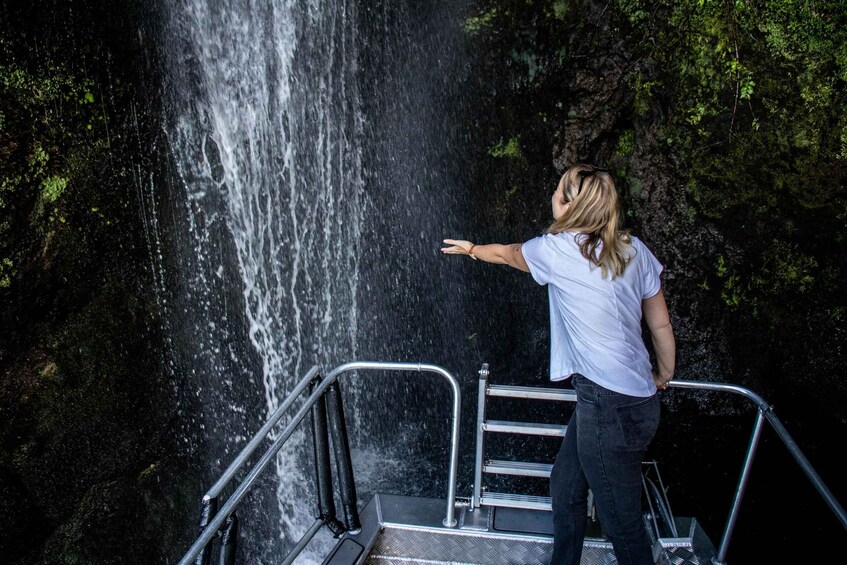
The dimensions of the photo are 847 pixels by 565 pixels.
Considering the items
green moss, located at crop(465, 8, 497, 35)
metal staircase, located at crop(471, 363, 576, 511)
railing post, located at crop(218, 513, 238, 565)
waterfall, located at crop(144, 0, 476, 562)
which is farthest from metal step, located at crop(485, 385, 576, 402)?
green moss, located at crop(465, 8, 497, 35)

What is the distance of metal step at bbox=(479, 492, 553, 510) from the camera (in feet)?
10.2

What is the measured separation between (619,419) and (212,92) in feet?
17.8

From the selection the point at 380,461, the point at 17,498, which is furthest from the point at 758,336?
the point at 17,498

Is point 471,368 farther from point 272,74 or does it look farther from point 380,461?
point 272,74

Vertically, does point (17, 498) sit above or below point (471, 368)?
below

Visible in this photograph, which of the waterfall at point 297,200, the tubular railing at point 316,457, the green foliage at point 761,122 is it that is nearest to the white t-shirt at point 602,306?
the tubular railing at point 316,457

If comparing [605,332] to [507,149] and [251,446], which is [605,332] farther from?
[507,149]

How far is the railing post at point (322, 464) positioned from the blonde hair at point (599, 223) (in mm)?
1510

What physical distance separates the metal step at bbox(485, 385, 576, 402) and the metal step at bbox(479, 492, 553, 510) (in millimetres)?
617

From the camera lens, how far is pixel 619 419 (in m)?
2.28

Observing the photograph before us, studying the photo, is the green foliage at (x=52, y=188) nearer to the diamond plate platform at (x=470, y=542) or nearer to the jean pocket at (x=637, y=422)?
the diamond plate platform at (x=470, y=542)

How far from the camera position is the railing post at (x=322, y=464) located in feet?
9.29

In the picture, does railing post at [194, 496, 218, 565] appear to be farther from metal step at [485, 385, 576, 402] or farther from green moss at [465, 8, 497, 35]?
green moss at [465, 8, 497, 35]

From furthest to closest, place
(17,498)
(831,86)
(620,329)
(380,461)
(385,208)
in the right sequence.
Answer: (380,461), (385,208), (17,498), (831,86), (620,329)
